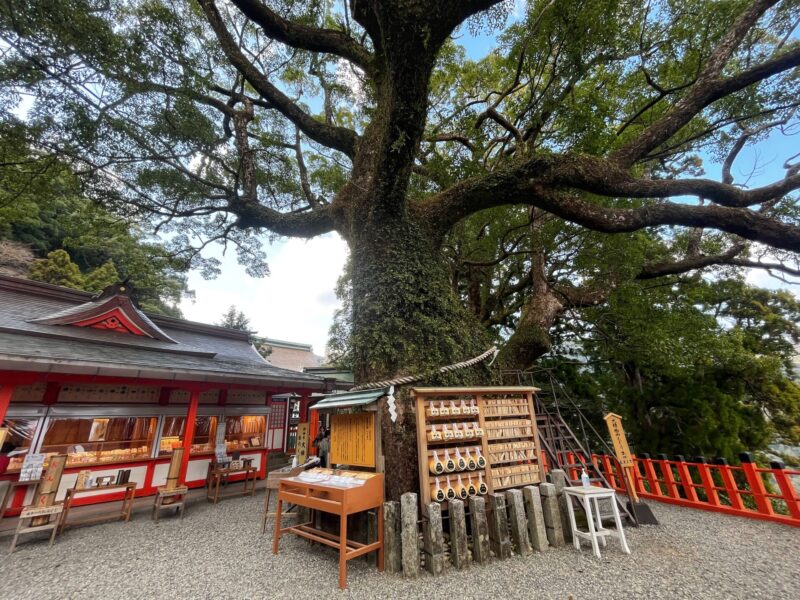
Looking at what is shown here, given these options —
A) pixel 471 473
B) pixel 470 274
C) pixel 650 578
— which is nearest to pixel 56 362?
pixel 471 473

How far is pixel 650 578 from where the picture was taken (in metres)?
2.93

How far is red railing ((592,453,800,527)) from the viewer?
474cm

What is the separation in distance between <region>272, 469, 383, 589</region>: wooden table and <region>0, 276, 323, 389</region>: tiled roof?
352cm

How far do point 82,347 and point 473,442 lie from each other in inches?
280

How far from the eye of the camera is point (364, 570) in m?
3.10

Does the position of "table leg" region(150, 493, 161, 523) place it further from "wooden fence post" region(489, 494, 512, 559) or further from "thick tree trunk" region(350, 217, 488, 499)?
"wooden fence post" region(489, 494, 512, 559)

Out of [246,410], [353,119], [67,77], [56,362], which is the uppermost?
[353,119]

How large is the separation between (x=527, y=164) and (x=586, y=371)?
821 cm

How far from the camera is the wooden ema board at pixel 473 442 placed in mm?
3408

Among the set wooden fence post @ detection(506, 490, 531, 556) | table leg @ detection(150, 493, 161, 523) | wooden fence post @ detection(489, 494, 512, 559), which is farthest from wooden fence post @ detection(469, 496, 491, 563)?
table leg @ detection(150, 493, 161, 523)

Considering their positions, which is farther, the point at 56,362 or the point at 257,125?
the point at 257,125

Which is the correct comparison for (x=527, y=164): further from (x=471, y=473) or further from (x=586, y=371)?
(x=586, y=371)

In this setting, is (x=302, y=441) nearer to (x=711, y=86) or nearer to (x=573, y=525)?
(x=573, y=525)

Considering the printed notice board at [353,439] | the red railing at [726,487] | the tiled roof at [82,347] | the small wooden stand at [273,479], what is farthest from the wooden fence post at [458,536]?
the tiled roof at [82,347]
